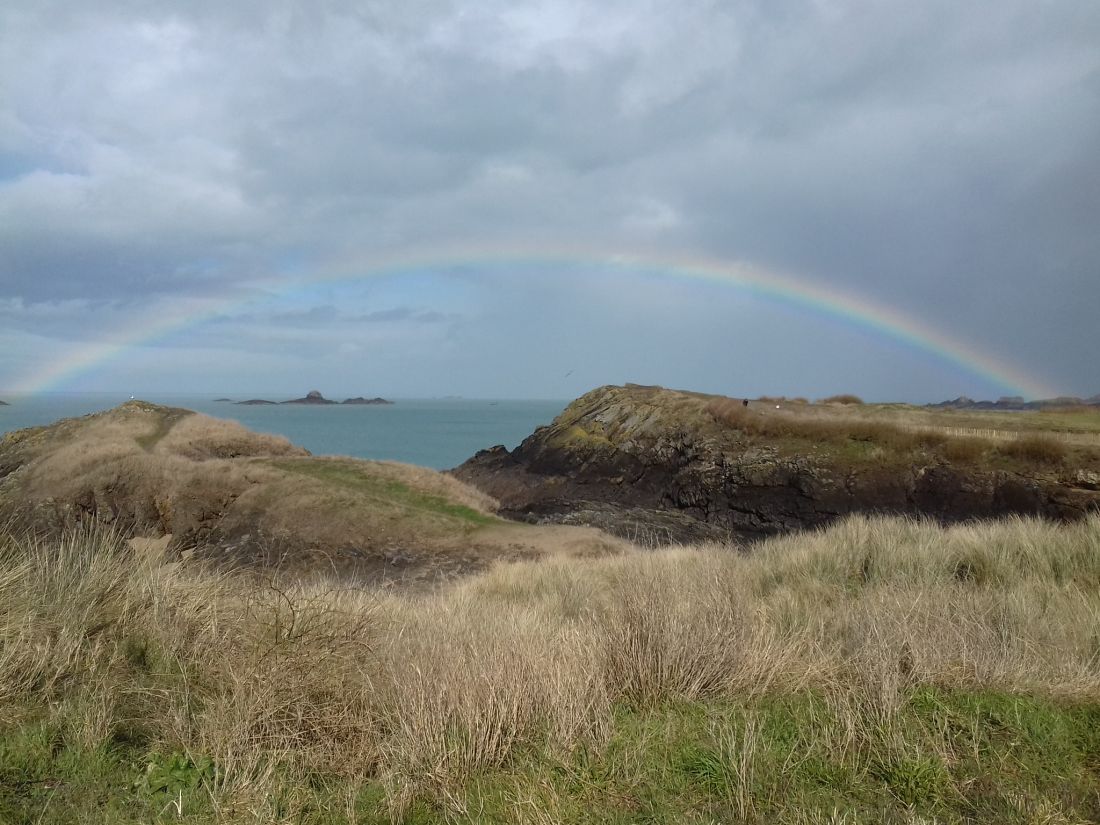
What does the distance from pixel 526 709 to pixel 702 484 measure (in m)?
26.1

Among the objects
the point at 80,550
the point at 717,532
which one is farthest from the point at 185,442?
the point at 80,550

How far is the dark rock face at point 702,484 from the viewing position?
24547 mm

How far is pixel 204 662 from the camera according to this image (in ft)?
16.5

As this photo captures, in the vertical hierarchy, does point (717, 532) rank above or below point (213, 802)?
below

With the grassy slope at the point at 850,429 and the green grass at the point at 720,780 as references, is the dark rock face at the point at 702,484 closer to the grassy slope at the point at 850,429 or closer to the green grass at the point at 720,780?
the grassy slope at the point at 850,429

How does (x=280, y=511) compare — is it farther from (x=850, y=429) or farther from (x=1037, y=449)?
(x=1037, y=449)

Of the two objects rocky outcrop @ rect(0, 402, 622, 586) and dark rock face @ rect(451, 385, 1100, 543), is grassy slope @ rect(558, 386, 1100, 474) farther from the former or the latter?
rocky outcrop @ rect(0, 402, 622, 586)

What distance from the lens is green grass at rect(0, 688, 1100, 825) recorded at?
3.55 meters

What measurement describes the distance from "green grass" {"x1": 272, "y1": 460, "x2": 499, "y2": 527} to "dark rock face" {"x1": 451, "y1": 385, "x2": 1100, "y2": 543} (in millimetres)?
4950

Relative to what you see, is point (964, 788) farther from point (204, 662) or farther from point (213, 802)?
point (204, 662)

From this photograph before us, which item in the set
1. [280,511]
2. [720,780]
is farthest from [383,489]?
[720,780]

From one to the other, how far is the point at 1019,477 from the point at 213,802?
1077 inches

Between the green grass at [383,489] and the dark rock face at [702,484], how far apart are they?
4.95 meters

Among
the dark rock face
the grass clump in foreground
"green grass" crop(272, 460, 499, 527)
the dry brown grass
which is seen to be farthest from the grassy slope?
the grass clump in foreground
